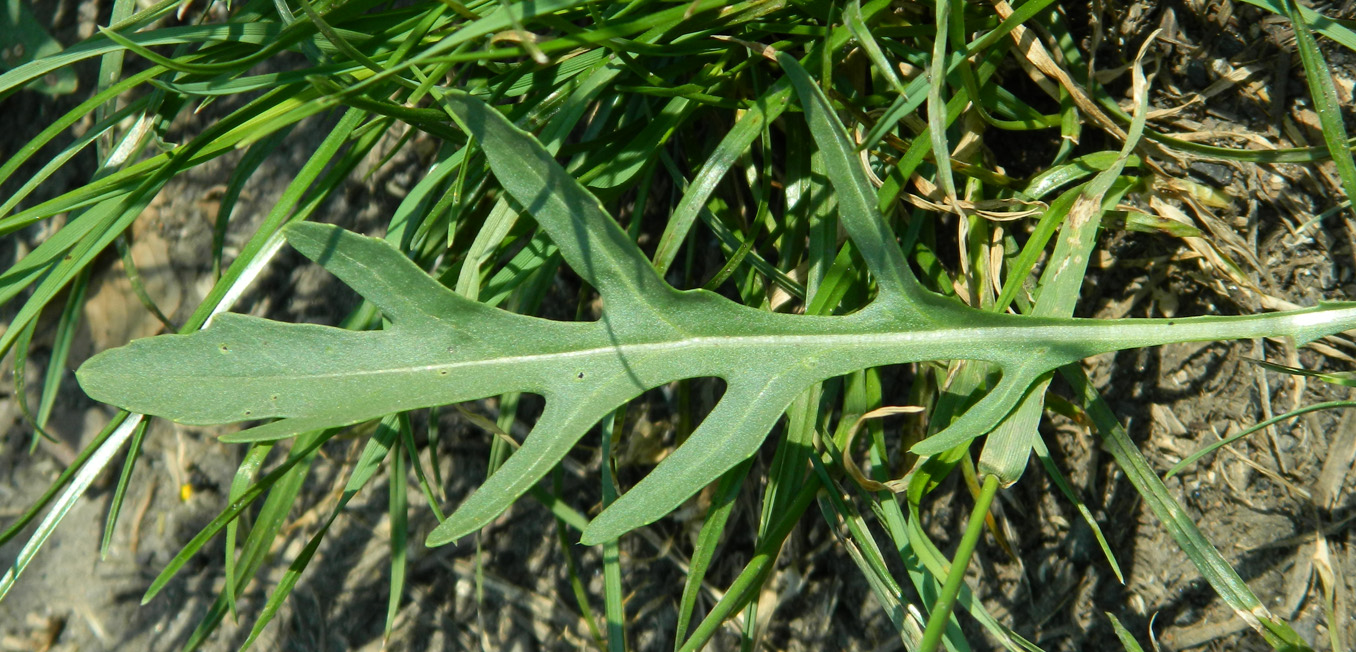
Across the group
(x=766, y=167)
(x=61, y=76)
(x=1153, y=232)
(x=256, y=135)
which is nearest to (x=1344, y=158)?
(x=1153, y=232)

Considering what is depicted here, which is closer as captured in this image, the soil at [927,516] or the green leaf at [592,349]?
the green leaf at [592,349]

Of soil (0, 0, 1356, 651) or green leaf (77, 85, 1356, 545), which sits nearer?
green leaf (77, 85, 1356, 545)

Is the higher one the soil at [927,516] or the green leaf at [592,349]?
the green leaf at [592,349]

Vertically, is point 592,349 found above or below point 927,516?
above

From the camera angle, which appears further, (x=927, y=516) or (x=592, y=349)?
(x=927, y=516)

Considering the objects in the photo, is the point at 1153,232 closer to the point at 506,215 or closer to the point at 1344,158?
the point at 1344,158
